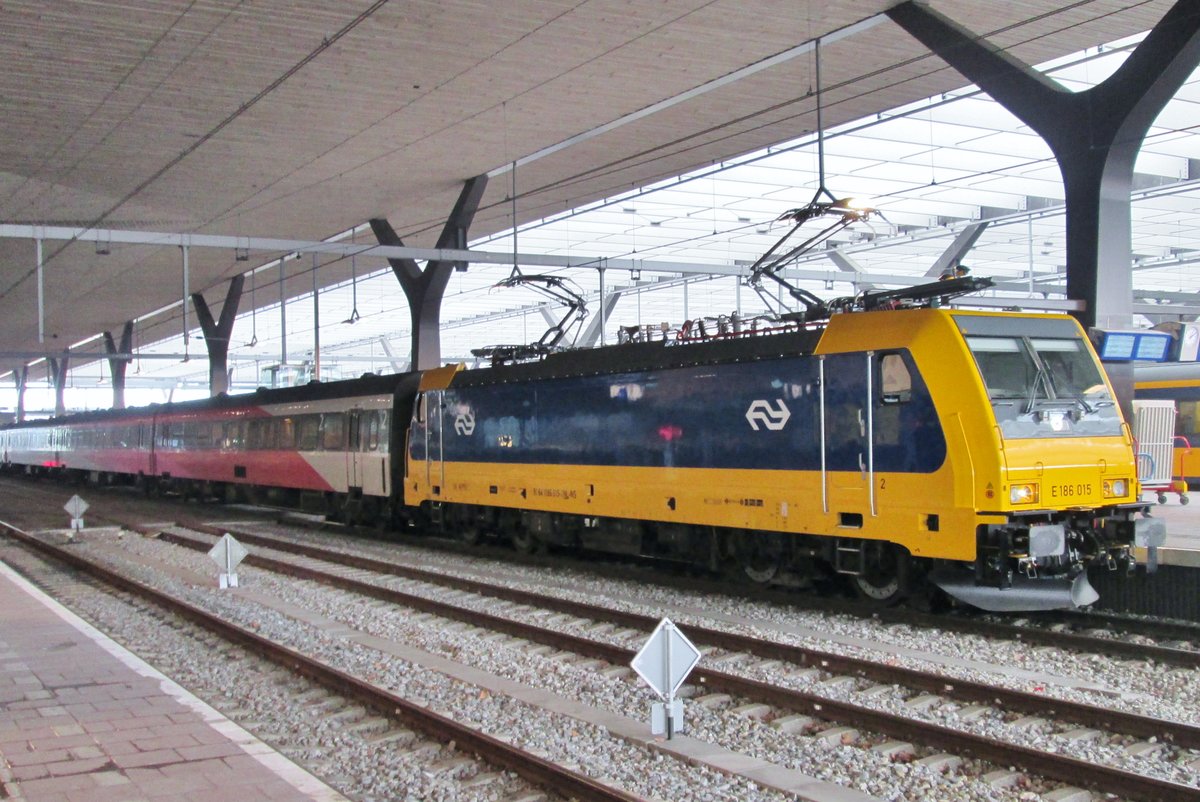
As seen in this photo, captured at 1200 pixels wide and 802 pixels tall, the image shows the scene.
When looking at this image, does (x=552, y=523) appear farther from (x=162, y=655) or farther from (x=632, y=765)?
(x=632, y=765)

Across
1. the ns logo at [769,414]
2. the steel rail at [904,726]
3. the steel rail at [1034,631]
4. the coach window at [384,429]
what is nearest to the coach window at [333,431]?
the coach window at [384,429]

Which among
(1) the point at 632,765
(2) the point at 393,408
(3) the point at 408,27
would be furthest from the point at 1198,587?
(2) the point at 393,408

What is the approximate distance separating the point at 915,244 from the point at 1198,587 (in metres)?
23.6

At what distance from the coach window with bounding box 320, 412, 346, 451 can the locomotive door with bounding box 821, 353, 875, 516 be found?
1336 cm

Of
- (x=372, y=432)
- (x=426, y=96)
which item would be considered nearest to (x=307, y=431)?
(x=372, y=432)

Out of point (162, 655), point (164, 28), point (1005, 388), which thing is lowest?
point (162, 655)

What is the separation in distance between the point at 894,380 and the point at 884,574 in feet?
7.29

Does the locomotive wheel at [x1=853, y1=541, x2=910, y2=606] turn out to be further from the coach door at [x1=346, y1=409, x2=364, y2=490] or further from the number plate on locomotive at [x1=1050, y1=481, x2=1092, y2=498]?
the coach door at [x1=346, y1=409, x2=364, y2=490]

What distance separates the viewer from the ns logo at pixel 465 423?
17.8 meters

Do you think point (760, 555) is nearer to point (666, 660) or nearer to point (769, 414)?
point (769, 414)

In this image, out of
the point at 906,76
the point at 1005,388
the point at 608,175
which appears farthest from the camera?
Result: the point at 608,175

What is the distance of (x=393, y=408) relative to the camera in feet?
67.6

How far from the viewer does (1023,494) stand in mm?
9867

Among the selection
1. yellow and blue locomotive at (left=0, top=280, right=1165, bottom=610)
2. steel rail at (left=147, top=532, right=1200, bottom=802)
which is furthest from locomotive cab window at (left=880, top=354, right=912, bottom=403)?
steel rail at (left=147, top=532, right=1200, bottom=802)
